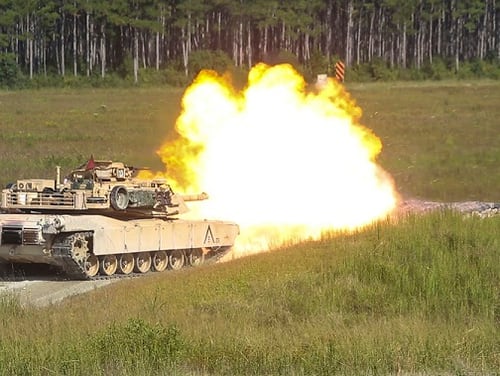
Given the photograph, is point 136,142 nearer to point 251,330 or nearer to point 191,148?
point 191,148

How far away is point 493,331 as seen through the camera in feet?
45.7

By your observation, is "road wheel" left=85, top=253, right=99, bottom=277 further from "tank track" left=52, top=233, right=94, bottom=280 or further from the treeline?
the treeline

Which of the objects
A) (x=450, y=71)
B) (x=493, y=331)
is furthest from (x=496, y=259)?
(x=450, y=71)

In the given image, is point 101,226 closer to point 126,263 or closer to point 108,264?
point 108,264

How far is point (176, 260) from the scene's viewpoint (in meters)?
24.3

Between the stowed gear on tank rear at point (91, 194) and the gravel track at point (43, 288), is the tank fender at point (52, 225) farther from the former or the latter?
the stowed gear on tank rear at point (91, 194)

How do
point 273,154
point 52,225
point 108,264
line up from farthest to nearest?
point 273,154 < point 108,264 < point 52,225

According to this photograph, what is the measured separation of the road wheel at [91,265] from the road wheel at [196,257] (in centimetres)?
316

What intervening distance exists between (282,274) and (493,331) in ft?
15.1

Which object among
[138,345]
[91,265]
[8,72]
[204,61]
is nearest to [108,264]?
[91,265]

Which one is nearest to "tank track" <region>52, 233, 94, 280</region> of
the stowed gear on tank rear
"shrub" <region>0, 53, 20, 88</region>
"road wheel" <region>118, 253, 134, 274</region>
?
the stowed gear on tank rear

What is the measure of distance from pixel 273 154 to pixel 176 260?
5.71 m

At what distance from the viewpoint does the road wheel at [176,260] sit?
24.0m

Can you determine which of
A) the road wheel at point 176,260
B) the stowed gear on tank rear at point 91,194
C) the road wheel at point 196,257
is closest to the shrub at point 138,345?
the stowed gear on tank rear at point 91,194
